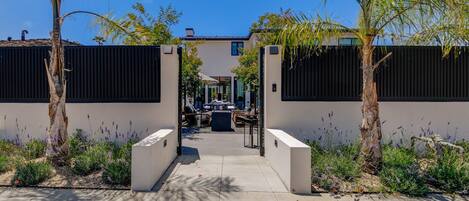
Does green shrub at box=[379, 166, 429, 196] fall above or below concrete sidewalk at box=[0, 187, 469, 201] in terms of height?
above

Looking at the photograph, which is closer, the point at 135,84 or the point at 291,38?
the point at 291,38

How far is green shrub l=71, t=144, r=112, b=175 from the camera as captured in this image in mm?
6320

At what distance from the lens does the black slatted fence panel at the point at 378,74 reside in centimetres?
819

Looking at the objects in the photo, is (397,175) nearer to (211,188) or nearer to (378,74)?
(378,74)

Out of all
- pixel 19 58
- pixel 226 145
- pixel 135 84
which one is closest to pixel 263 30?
pixel 226 145

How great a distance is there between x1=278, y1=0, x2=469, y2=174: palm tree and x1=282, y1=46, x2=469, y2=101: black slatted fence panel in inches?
51.3

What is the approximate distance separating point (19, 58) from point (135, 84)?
3.23 m

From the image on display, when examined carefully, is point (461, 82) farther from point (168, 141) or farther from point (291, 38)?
point (168, 141)

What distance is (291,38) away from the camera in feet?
22.4

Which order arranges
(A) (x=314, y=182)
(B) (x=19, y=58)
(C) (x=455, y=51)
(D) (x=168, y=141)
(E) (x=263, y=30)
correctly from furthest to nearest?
(E) (x=263, y=30) → (B) (x=19, y=58) → (C) (x=455, y=51) → (D) (x=168, y=141) → (A) (x=314, y=182)

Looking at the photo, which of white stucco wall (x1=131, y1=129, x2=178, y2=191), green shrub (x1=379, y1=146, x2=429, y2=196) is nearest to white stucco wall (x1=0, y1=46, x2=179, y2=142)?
white stucco wall (x1=131, y1=129, x2=178, y2=191)

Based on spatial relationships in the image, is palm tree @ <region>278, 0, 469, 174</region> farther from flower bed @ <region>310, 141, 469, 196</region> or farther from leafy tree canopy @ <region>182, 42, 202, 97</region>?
leafy tree canopy @ <region>182, 42, 202, 97</region>

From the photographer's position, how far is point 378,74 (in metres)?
8.20

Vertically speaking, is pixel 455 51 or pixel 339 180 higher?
pixel 455 51
